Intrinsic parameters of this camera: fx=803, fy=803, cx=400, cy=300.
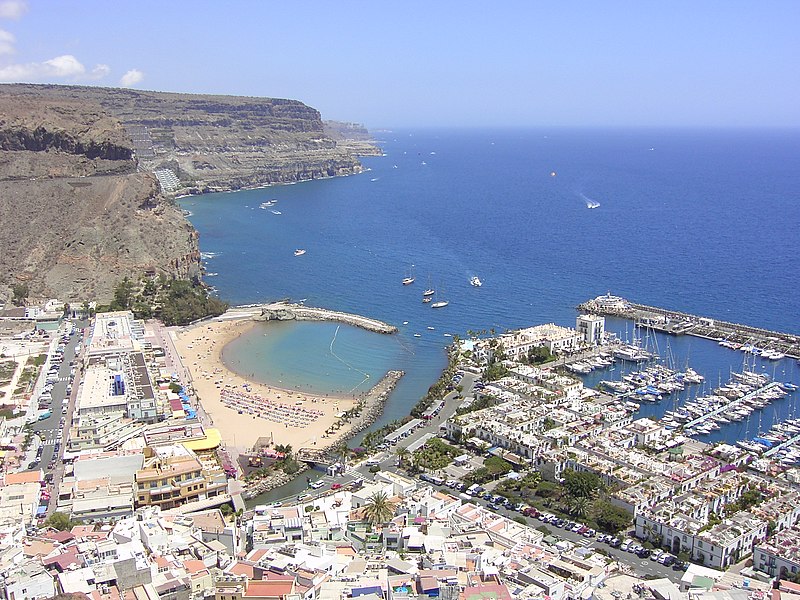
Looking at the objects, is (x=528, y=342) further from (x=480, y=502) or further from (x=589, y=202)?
(x=589, y=202)

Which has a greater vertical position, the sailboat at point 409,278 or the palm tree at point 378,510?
the sailboat at point 409,278

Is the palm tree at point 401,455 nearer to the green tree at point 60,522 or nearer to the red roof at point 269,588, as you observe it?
the green tree at point 60,522

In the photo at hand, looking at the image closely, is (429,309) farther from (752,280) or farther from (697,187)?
(697,187)

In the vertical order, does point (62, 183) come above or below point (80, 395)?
above

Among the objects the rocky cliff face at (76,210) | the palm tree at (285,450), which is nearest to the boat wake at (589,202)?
the rocky cliff face at (76,210)

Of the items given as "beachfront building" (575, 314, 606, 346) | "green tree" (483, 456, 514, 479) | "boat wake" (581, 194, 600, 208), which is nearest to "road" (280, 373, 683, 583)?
"green tree" (483, 456, 514, 479)

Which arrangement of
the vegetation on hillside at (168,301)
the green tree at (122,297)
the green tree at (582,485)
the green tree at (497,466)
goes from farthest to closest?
the green tree at (122,297) < the vegetation on hillside at (168,301) < the green tree at (497,466) < the green tree at (582,485)

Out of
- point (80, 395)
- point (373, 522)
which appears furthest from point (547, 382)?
point (80, 395)
